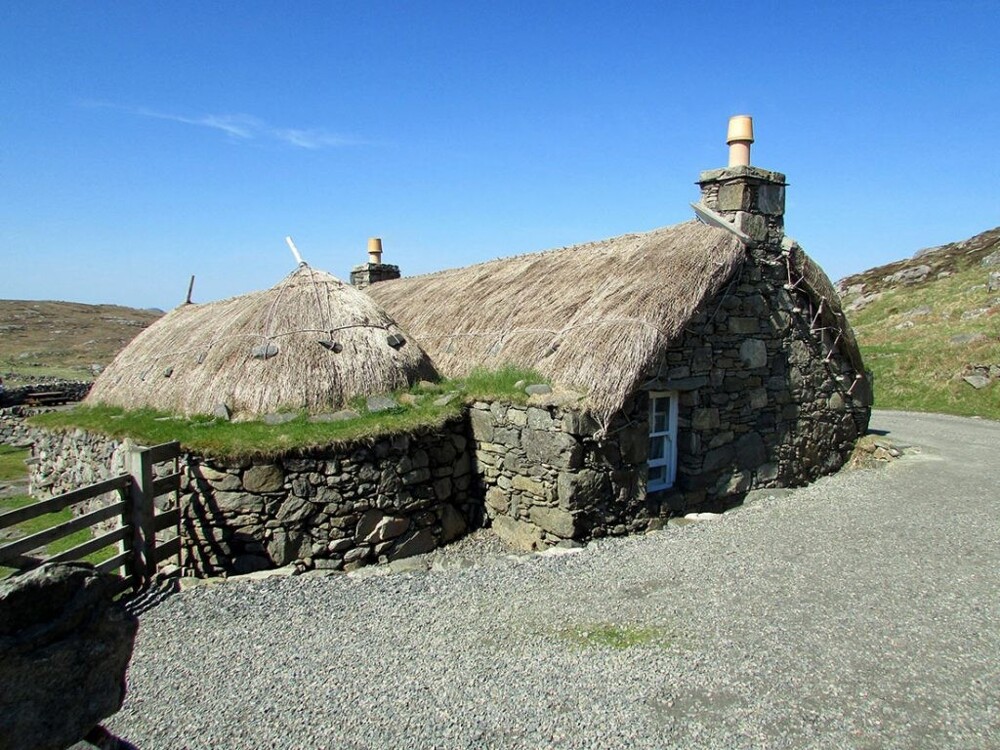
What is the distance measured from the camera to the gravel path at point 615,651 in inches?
192

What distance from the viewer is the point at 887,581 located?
23.6 feet

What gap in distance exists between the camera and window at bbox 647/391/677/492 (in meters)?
10.1

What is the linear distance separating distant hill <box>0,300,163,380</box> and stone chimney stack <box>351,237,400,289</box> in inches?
716

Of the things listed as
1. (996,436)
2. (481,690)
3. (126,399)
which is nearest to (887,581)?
(481,690)

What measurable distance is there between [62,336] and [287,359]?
138 feet

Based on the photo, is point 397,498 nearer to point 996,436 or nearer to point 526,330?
point 526,330

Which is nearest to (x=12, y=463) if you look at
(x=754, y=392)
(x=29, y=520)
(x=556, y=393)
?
(x=29, y=520)

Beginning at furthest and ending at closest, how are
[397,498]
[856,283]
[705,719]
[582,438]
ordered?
1. [856,283]
2. [397,498]
3. [582,438]
4. [705,719]

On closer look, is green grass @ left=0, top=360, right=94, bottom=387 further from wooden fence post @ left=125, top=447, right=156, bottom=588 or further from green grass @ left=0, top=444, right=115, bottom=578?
wooden fence post @ left=125, top=447, right=156, bottom=588

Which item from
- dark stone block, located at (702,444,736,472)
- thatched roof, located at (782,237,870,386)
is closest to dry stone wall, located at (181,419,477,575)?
dark stone block, located at (702,444,736,472)

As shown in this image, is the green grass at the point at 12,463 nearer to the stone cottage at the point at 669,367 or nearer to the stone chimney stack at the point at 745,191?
the stone cottage at the point at 669,367

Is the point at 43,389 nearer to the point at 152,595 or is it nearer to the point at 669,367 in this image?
the point at 152,595

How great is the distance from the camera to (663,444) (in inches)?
402

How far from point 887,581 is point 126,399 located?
12.8 metres
